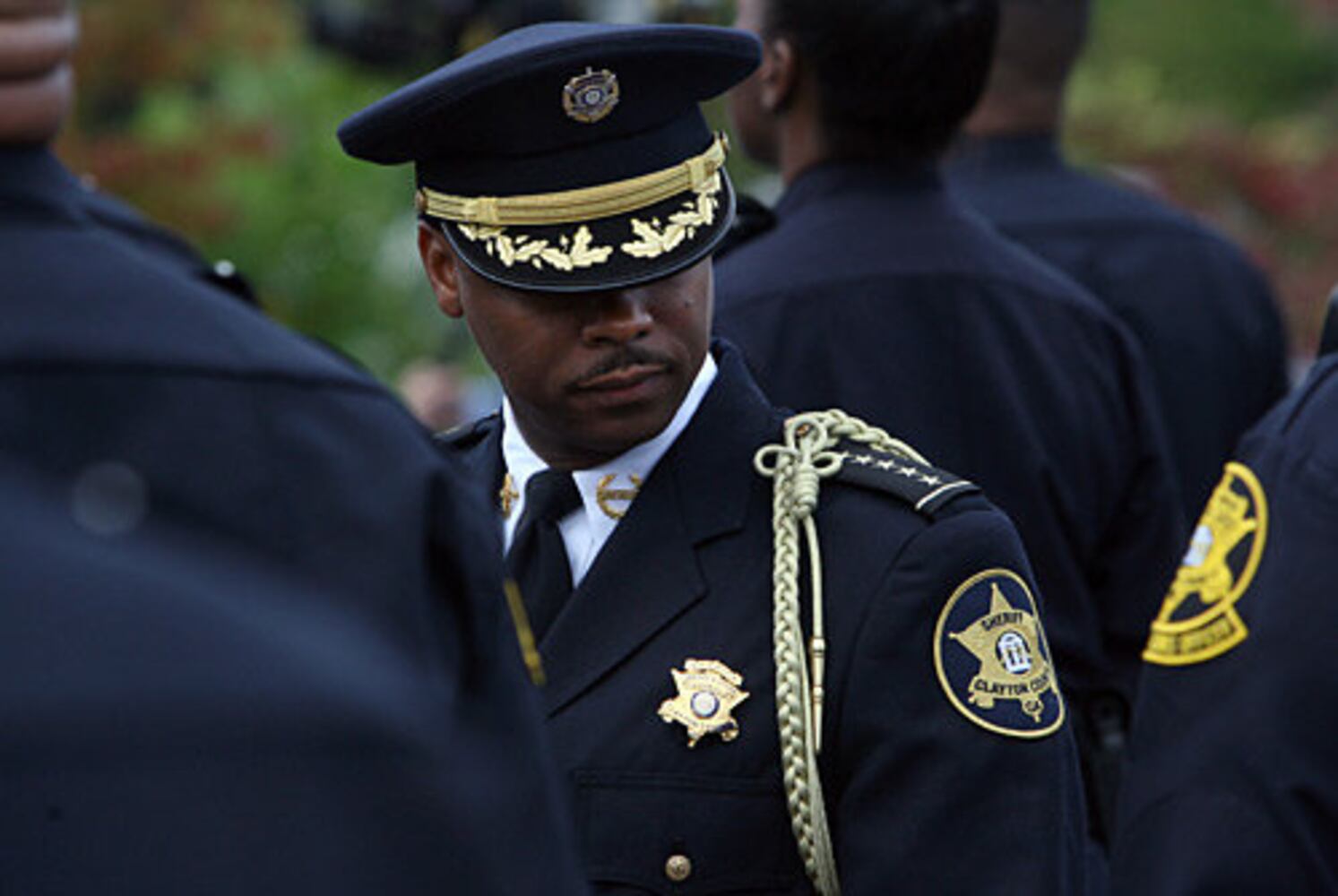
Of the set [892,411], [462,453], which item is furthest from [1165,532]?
[462,453]

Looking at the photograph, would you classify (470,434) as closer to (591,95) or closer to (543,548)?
(543,548)

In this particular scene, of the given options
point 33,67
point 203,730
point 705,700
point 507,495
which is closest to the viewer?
point 203,730

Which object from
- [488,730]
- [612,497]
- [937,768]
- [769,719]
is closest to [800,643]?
[769,719]

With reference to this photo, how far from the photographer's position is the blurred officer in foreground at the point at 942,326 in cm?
405

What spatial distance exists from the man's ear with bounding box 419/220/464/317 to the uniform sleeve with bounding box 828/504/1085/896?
2.26 ft

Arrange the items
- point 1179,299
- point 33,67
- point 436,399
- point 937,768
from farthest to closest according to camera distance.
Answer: point 436,399
point 1179,299
point 937,768
point 33,67

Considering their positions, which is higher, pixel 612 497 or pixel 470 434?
pixel 612 497

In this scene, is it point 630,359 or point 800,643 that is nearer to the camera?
point 800,643

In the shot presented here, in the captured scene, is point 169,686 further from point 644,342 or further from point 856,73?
point 856,73

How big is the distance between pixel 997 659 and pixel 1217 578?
21.3 inches

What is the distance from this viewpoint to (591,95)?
293 centimetres

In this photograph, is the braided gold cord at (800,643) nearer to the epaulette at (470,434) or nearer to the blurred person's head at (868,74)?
the epaulette at (470,434)

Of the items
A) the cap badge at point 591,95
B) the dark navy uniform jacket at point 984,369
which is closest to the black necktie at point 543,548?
the cap badge at point 591,95

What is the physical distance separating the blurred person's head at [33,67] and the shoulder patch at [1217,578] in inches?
68.0
